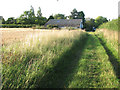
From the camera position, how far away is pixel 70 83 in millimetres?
4633

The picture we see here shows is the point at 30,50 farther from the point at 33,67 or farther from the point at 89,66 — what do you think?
the point at 89,66

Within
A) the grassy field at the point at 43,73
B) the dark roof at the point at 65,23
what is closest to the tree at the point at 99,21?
the dark roof at the point at 65,23

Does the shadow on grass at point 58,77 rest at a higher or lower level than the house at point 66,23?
lower

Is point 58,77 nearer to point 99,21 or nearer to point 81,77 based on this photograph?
point 81,77

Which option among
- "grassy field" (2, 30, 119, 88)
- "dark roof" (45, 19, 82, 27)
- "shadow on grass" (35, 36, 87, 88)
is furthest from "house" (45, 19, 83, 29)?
"grassy field" (2, 30, 119, 88)

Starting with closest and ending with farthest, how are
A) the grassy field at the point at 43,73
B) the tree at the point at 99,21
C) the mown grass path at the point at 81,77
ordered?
the grassy field at the point at 43,73 → the mown grass path at the point at 81,77 → the tree at the point at 99,21

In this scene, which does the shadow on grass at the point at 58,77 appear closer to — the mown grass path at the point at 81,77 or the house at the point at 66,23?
the mown grass path at the point at 81,77

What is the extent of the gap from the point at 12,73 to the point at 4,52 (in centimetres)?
127

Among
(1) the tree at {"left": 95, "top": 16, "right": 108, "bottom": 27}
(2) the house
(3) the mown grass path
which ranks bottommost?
(3) the mown grass path

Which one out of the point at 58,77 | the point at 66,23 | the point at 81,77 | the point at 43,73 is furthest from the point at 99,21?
the point at 43,73

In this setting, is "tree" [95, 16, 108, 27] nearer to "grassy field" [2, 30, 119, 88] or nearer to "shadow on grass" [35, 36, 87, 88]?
"shadow on grass" [35, 36, 87, 88]

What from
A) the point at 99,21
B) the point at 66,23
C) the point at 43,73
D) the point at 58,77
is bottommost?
the point at 58,77

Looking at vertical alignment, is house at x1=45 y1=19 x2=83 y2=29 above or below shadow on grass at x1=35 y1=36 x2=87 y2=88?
above

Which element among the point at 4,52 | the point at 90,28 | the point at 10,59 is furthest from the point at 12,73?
the point at 90,28
